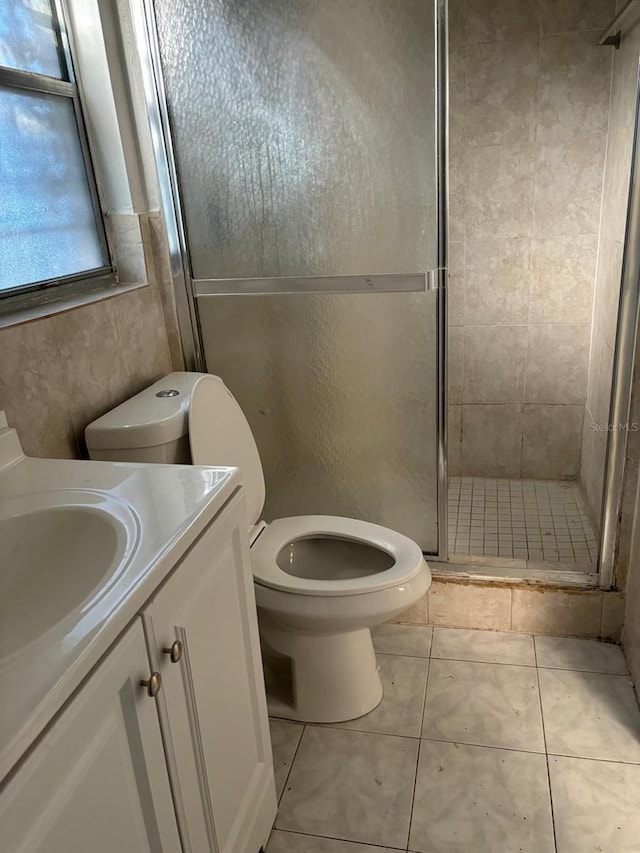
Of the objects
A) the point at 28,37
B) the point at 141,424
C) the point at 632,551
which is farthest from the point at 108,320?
the point at 632,551

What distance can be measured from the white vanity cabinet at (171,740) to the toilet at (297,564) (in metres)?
0.32

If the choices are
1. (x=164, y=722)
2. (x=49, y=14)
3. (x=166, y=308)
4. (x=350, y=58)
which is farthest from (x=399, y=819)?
(x=49, y=14)

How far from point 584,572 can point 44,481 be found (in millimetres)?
1576

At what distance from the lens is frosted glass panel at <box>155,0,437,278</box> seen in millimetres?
1657

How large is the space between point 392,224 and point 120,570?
1205mm

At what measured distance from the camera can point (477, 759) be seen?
5.31ft

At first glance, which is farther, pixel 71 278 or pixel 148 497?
pixel 71 278

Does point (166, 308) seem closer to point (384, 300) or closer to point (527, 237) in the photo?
point (384, 300)

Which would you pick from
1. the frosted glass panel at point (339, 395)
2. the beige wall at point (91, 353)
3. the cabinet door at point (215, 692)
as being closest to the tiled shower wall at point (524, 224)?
the frosted glass panel at point (339, 395)

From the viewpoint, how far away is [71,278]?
1.69 metres

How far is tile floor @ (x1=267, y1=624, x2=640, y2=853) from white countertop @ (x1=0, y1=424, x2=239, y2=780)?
0.84 m

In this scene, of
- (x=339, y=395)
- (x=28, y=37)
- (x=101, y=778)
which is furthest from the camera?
(x=339, y=395)

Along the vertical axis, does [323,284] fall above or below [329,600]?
above

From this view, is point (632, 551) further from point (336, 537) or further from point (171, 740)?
point (171, 740)
